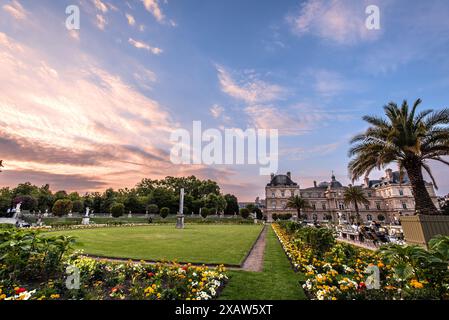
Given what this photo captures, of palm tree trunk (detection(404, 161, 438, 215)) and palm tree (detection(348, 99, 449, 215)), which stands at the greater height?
palm tree (detection(348, 99, 449, 215))

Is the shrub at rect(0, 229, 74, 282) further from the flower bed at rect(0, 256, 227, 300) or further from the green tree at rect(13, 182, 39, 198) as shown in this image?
the green tree at rect(13, 182, 39, 198)

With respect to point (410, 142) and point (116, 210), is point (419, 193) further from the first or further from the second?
point (116, 210)

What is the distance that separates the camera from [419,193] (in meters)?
11.1

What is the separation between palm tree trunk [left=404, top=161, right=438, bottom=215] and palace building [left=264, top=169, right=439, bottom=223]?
5577cm

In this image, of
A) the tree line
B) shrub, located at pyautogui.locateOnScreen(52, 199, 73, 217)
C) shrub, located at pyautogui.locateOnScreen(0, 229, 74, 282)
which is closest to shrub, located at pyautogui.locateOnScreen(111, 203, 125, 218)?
the tree line

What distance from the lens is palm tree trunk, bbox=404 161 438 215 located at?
10.7 m

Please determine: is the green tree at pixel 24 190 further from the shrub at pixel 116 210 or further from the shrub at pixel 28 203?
the shrub at pixel 116 210

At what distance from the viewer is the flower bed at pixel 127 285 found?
4.15 metres

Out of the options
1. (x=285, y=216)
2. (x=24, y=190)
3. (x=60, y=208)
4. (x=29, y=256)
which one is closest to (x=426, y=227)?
(x=29, y=256)

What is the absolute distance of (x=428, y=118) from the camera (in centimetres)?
1174

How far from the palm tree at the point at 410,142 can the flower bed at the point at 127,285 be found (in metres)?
11.2

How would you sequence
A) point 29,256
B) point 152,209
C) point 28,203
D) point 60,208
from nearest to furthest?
point 29,256 → point 60,208 → point 28,203 → point 152,209

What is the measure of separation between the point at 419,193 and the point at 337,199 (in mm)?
62130
